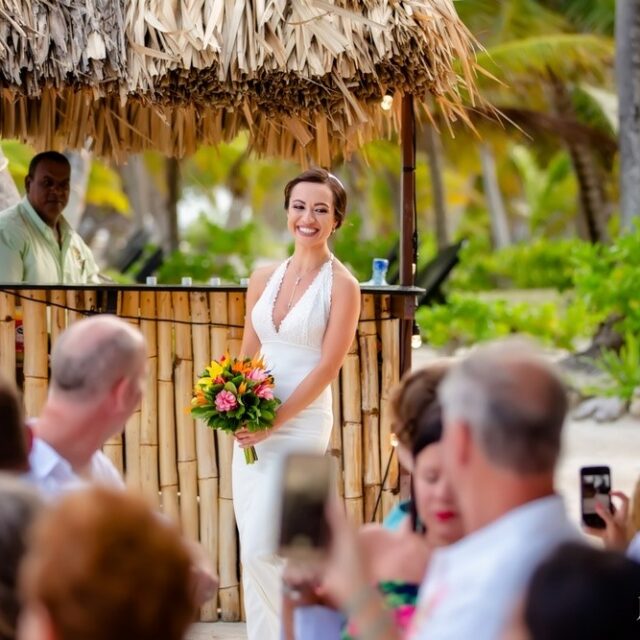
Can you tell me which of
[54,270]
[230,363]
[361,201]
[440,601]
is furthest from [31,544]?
[361,201]

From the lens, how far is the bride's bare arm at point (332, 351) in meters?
4.98

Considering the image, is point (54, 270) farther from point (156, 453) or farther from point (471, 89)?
point (471, 89)

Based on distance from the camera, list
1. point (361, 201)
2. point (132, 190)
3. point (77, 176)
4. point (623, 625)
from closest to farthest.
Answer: point (623, 625) → point (77, 176) → point (132, 190) → point (361, 201)

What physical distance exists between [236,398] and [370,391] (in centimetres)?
108

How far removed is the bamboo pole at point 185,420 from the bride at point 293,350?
598 millimetres

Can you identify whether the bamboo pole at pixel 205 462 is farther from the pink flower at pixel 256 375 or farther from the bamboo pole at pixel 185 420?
the pink flower at pixel 256 375

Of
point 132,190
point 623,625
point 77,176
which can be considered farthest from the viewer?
point 132,190

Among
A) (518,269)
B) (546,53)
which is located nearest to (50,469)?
(546,53)

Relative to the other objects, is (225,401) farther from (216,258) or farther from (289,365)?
(216,258)

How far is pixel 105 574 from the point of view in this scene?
1.80m

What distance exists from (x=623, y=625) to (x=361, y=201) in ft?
128

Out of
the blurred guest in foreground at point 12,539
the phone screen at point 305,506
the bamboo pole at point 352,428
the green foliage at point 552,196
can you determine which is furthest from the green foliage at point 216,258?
the blurred guest in foreground at point 12,539

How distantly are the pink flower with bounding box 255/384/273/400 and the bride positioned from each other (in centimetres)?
11

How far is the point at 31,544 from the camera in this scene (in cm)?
198
